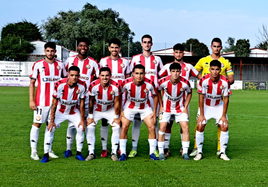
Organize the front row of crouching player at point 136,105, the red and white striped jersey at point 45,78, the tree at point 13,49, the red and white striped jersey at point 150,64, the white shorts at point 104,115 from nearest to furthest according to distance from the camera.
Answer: the front row of crouching player at point 136,105 < the red and white striped jersey at point 45,78 < the white shorts at point 104,115 < the red and white striped jersey at point 150,64 < the tree at point 13,49

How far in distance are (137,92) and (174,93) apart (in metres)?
0.67

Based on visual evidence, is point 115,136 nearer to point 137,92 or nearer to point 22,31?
point 137,92

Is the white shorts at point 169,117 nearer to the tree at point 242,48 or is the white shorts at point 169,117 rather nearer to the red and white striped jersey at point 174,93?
the red and white striped jersey at point 174,93

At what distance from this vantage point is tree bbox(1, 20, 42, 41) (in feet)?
209

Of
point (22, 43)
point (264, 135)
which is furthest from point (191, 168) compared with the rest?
point (22, 43)

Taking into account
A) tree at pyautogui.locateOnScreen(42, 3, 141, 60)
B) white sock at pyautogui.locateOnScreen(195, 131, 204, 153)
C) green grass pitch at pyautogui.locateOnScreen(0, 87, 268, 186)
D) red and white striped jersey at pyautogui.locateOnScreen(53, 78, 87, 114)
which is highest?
tree at pyautogui.locateOnScreen(42, 3, 141, 60)

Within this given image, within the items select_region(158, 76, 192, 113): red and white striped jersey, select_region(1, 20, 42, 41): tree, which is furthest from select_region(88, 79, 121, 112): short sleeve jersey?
select_region(1, 20, 42, 41): tree

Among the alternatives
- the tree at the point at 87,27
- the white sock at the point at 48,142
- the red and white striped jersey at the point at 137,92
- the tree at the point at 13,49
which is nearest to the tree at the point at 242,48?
the tree at the point at 87,27

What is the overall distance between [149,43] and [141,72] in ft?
3.20

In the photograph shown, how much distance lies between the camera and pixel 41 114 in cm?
652

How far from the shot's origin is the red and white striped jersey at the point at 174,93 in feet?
21.8

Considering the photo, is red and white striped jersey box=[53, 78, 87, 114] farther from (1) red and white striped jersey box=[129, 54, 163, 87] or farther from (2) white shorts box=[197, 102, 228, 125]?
(2) white shorts box=[197, 102, 228, 125]

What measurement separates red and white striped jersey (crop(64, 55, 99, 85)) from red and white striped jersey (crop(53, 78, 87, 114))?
52 cm

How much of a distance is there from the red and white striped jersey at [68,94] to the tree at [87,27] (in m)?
41.8
